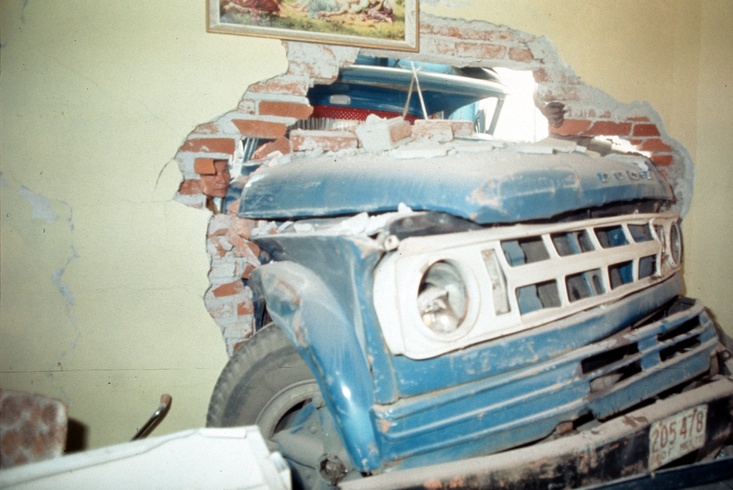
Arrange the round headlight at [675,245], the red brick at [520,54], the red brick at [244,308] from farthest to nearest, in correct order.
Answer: the red brick at [520,54] → the red brick at [244,308] → the round headlight at [675,245]

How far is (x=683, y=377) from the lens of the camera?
1440mm

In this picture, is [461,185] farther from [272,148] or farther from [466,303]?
[272,148]

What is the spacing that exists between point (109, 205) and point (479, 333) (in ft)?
5.86

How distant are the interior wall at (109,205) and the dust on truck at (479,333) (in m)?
0.82

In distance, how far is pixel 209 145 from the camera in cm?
221

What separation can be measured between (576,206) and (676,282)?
0.61 metres

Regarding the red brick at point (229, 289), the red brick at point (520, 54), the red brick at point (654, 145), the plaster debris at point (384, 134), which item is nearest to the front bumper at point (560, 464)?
the plaster debris at point (384, 134)

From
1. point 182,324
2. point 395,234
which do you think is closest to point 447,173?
point 395,234

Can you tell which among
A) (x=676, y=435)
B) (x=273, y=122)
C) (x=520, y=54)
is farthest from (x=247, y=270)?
(x=520, y=54)

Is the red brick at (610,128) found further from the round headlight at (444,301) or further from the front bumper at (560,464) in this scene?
the round headlight at (444,301)

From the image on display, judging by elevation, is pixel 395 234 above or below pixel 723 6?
below

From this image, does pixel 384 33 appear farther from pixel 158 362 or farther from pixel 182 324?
pixel 158 362

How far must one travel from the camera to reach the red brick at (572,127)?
2863 mm

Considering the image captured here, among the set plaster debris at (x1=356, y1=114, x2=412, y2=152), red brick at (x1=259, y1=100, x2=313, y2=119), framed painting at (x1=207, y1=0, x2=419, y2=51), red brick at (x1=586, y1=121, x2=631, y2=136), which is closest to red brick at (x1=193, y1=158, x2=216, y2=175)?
red brick at (x1=259, y1=100, x2=313, y2=119)
